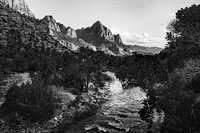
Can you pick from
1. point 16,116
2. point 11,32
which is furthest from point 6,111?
point 11,32

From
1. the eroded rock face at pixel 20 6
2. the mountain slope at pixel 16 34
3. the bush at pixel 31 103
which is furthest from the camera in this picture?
the eroded rock face at pixel 20 6

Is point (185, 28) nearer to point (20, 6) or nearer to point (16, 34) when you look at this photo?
point (16, 34)

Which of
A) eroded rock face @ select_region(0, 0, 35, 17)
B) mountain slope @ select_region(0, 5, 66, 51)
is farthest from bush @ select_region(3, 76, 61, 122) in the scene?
eroded rock face @ select_region(0, 0, 35, 17)

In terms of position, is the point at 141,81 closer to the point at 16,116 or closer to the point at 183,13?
the point at 183,13

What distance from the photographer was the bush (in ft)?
38.5

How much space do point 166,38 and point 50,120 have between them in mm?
11357

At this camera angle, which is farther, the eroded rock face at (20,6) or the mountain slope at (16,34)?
the eroded rock face at (20,6)

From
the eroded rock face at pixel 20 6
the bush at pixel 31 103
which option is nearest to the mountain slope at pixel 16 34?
the bush at pixel 31 103

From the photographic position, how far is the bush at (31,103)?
462 inches

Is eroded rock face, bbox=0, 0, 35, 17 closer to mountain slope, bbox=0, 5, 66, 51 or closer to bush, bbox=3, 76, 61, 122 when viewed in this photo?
mountain slope, bbox=0, 5, 66, 51

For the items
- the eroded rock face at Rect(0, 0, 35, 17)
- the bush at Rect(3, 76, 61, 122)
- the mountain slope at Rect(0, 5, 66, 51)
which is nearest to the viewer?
the bush at Rect(3, 76, 61, 122)

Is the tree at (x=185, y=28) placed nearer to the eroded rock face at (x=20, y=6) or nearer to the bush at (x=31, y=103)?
the bush at (x=31, y=103)

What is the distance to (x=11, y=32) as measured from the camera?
57.8m

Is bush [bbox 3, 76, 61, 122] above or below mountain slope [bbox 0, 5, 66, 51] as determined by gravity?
below
